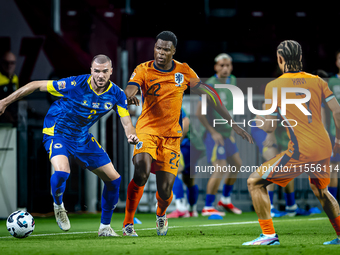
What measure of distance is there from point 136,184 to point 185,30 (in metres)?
6.30

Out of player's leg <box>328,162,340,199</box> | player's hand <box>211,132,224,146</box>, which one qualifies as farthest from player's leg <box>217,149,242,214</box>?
player's leg <box>328,162,340,199</box>

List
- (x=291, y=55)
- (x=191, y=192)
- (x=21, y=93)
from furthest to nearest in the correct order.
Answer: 1. (x=191, y=192)
2. (x=21, y=93)
3. (x=291, y=55)

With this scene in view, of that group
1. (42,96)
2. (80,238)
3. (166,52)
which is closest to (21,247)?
(80,238)

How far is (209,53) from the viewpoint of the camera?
11609 mm

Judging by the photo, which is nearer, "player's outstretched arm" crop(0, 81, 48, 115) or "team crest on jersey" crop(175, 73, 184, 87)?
"player's outstretched arm" crop(0, 81, 48, 115)

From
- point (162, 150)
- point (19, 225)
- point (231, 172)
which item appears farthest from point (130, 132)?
point (231, 172)

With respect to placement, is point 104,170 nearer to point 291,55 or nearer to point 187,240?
point 187,240

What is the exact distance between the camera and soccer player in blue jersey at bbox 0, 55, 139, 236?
19.1ft

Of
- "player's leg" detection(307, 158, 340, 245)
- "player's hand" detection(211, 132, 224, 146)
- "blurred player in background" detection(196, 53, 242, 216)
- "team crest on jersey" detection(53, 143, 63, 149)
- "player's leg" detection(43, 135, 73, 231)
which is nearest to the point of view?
"player's leg" detection(307, 158, 340, 245)

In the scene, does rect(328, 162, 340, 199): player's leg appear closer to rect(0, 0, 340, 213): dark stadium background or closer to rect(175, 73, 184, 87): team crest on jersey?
rect(0, 0, 340, 213): dark stadium background

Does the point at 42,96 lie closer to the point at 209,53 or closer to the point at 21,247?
the point at 209,53

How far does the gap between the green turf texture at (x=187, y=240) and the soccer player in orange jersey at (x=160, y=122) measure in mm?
384

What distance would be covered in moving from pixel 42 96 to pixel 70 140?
13.1 ft

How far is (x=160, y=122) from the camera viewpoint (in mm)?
6016
